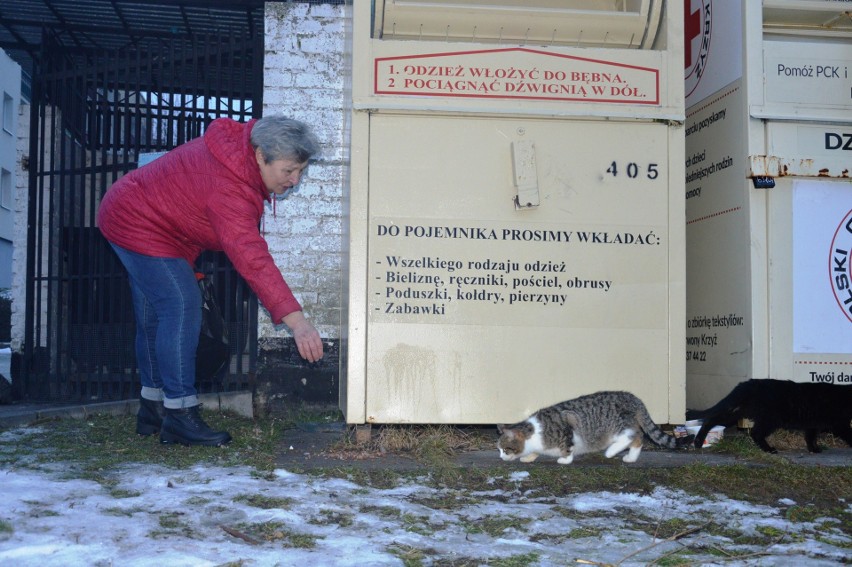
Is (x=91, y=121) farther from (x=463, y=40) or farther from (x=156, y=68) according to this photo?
(x=463, y=40)

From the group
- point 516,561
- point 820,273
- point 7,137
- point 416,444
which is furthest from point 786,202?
point 7,137

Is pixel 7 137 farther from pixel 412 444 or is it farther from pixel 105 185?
pixel 412 444

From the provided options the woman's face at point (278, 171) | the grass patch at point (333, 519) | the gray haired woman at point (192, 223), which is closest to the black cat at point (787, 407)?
the gray haired woman at point (192, 223)

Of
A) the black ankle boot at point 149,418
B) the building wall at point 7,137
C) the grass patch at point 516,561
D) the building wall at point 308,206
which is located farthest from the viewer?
the building wall at point 7,137

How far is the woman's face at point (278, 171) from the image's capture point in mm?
4045

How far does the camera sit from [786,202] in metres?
4.59

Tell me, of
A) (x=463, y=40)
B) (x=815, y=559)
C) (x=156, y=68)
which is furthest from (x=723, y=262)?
(x=156, y=68)

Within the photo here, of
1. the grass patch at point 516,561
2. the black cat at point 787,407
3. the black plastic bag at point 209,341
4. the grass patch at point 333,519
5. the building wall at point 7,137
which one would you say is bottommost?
the grass patch at point 516,561

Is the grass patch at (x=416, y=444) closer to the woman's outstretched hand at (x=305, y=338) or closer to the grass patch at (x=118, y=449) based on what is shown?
the grass patch at (x=118, y=449)

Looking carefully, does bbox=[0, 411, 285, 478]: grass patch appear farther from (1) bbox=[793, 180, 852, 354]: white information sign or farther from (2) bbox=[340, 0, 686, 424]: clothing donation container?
(1) bbox=[793, 180, 852, 354]: white information sign

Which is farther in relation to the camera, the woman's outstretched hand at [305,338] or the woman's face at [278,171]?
Result: the woman's face at [278,171]

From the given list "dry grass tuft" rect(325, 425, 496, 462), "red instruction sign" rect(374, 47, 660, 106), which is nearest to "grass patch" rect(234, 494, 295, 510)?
"dry grass tuft" rect(325, 425, 496, 462)

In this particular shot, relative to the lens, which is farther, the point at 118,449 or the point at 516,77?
the point at 516,77

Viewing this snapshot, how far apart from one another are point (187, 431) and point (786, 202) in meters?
3.49
